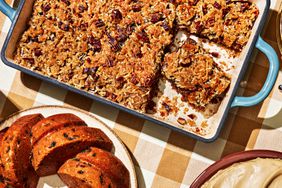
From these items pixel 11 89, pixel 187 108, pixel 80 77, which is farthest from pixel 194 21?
pixel 11 89

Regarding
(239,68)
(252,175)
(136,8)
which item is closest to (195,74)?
(239,68)

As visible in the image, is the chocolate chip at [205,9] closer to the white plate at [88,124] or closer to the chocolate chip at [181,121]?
the chocolate chip at [181,121]

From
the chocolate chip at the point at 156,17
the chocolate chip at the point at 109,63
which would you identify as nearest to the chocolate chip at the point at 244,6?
the chocolate chip at the point at 156,17

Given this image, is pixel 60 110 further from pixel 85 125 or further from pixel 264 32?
pixel 264 32

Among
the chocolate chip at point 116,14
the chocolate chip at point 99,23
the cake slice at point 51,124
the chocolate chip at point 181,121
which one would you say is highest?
the chocolate chip at point 116,14

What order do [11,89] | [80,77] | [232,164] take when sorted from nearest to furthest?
[232,164]
[80,77]
[11,89]
